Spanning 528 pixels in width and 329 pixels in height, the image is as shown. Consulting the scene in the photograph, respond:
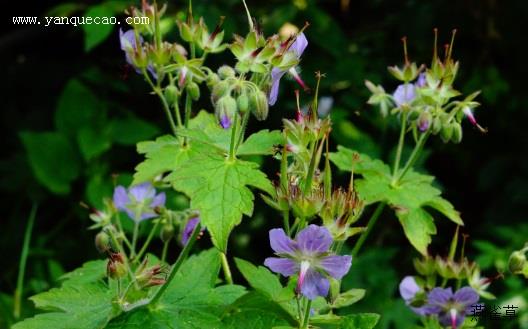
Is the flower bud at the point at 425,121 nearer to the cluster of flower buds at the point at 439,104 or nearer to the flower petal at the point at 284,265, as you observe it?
the cluster of flower buds at the point at 439,104

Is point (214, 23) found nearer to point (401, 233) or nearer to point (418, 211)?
point (401, 233)

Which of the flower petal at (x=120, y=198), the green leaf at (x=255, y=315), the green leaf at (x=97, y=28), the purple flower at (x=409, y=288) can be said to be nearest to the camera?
the green leaf at (x=255, y=315)

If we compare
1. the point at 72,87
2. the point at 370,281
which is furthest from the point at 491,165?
the point at 72,87

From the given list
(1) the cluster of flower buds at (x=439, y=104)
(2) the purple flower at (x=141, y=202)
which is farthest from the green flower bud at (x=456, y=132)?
(2) the purple flower at (x=141, y=202)

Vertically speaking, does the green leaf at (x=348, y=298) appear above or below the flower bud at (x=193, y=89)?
below

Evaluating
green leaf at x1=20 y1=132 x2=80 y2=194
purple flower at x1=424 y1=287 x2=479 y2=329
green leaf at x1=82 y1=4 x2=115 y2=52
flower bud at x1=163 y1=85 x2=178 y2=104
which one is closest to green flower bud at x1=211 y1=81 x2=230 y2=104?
flower bud at x1=163 y1=85 x2=178 y2=104

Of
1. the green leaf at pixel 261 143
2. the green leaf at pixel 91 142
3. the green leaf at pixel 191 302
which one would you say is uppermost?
the green leaf at pixel 261 143
